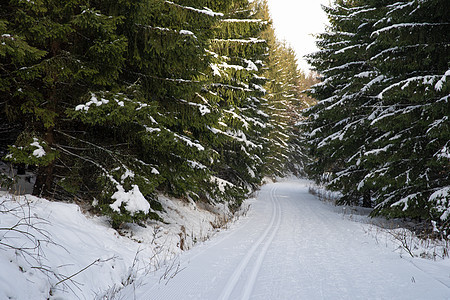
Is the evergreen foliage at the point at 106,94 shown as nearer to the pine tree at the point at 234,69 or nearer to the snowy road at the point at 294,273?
the pine tree at the point at 234,69

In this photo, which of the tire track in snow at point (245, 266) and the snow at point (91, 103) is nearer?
the tire track in snow at point (245, 266)

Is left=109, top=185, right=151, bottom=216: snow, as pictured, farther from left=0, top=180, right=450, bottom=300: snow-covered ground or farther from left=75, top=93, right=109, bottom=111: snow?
left=75, top=93, right=109, bottom=111: snow

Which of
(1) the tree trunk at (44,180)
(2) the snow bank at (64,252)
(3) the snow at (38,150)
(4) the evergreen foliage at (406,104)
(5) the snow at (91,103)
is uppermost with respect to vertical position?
(4) the evergreen foliage at (406,104)

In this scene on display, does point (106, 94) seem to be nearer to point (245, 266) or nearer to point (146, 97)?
point (146, 97)

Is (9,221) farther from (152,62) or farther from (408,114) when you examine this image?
(408,114)

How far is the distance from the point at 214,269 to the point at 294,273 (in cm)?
140

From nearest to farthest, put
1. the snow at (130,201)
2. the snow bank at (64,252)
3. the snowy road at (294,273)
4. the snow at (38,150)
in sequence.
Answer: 1. the snow bank at (64,252)
2. the snowy road at (294,273)
3. the snow at (38,150)
4. the snow at (130,201)

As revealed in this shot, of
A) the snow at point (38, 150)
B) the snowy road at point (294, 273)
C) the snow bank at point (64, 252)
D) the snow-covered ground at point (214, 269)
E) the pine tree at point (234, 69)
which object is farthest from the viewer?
the pine tree at point (234, 69)

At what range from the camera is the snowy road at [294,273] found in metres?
3.50

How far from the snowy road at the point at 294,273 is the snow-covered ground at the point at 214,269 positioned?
14mm

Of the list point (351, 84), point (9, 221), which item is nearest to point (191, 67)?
point (9, 221)

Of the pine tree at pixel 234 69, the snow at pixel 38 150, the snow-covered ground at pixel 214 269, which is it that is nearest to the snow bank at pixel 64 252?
the snow-covered ground at pixel 214 269

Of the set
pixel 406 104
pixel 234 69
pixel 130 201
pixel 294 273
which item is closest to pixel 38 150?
pixel 130 201

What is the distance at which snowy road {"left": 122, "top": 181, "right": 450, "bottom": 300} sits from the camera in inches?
138
